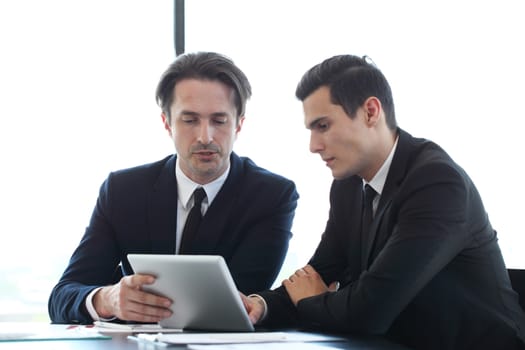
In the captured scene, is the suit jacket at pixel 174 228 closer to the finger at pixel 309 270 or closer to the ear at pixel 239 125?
the ear at pixel 239 125

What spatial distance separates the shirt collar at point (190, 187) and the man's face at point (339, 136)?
53cm

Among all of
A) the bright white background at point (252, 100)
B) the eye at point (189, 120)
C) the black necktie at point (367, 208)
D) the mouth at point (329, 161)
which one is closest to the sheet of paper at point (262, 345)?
the black necktie at point (367, 208)

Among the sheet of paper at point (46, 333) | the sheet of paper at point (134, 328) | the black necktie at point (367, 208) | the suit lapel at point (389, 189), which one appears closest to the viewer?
the sheet of paper at point (46, 333)

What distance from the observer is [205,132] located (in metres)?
2.72

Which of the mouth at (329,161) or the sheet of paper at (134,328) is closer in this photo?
the sheet of paper at (134,328)

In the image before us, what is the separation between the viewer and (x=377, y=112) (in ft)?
7.91

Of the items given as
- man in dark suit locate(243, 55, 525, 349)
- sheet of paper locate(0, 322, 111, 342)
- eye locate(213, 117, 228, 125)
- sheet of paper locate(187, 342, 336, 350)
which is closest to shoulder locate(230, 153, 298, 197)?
eye locate(213, 117, 228, 125)

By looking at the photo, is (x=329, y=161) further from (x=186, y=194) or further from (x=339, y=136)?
(x=186, y=194)

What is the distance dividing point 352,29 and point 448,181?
6.87 feet

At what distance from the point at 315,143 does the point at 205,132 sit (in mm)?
464

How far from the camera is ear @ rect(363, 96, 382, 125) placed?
7.90 ft

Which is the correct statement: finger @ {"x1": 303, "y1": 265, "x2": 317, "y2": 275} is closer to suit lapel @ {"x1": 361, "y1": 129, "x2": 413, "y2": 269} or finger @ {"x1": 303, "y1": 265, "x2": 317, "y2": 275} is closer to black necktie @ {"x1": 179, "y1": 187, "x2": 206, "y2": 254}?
suit lapel @ {"x1": 361, "y1": 129, "x2": 413, "y2": 269}

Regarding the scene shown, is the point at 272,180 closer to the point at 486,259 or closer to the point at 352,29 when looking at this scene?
the point at 486,259

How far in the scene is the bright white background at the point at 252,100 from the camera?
385 cm
